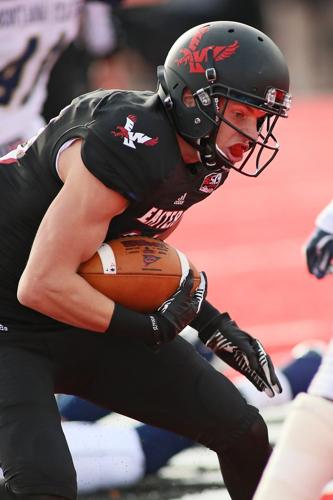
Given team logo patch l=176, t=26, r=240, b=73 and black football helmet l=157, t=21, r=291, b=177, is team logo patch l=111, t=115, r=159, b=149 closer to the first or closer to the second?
black football helmet l=157, t=21, r=291, b=177

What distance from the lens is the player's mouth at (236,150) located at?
3.48 metres

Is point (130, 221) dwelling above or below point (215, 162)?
below

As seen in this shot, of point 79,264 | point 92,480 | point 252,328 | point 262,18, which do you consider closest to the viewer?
point 79,264

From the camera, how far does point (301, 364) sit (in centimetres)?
494

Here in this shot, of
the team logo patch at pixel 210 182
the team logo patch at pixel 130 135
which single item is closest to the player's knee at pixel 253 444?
the team logo patch at pixel 210 182

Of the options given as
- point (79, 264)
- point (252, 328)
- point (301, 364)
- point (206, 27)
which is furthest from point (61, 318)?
point (252, 328)

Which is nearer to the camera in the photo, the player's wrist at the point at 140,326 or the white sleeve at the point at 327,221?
the player's wrist at the point at 140,326

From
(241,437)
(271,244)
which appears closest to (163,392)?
(241,437)

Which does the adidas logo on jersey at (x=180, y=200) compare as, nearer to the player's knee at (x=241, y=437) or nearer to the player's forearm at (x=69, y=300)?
the player's forearm at (x=69, y=300)

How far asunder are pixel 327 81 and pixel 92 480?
14.9m

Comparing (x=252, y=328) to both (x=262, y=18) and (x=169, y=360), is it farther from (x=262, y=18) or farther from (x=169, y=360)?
(x=262, y=18)

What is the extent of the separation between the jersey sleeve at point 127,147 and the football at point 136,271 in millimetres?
199

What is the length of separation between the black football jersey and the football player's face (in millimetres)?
106

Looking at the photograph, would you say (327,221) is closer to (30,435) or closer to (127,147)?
(127,147)
